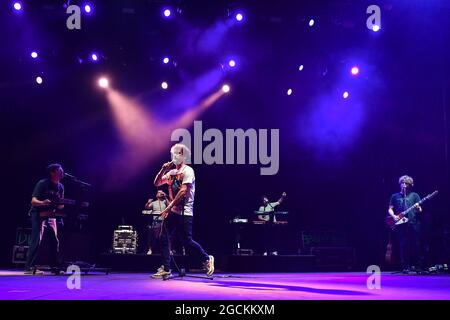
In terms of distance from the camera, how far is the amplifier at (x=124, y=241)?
1266 centimetres

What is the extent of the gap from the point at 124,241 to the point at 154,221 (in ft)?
2.70

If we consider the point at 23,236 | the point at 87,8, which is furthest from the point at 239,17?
the point at 23,236

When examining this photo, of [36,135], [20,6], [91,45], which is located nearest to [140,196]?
[36,135]

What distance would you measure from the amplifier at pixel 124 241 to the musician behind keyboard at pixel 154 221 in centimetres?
35

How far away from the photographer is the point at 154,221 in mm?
12773

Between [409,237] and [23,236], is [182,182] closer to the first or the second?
[409,237]

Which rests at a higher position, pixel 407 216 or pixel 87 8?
pixel 87 8

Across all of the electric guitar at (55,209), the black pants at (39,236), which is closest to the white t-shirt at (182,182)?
the electric guitar at (55,209)

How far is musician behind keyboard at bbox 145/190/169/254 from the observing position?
12570 mm

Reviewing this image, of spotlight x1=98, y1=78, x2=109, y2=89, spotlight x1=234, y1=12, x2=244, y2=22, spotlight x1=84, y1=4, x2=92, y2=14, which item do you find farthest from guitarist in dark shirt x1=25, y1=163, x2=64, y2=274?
spotlight x1=98, y1=78, x2=109, y2=89

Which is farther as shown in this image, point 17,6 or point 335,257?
point 335,257

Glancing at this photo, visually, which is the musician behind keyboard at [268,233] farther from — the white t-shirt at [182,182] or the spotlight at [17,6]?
the spotlight at [17,6]

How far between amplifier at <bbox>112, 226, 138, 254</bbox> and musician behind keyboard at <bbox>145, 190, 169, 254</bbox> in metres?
0.35

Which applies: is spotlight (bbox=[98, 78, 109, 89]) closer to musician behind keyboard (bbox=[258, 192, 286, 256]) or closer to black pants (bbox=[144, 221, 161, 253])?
black pants (bbox=[144, 221, 161, 253])
